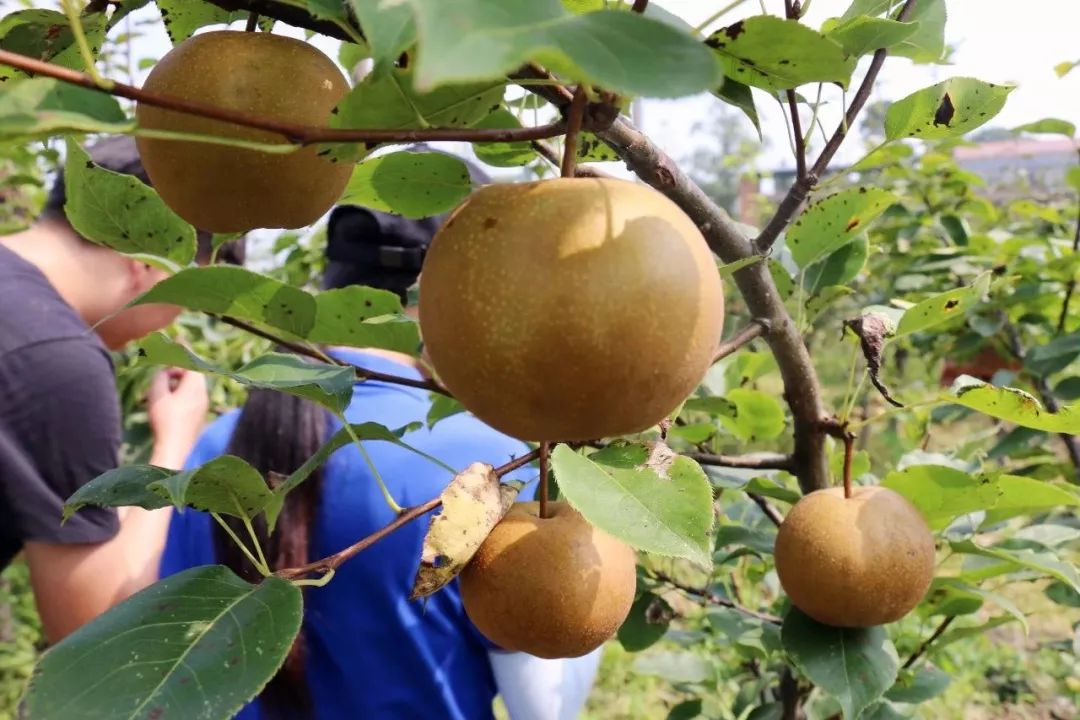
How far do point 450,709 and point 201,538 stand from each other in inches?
23.2

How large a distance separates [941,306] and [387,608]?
1039 millimetres

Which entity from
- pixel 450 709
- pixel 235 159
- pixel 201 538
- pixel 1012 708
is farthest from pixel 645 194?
pixel 1012 708

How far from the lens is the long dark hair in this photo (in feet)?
4.54

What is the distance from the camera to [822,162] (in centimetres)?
75

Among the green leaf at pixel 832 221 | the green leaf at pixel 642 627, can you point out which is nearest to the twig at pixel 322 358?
the green leaf at pixel 832 221

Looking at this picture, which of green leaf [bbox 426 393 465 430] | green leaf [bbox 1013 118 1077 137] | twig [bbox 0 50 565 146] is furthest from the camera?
green leaf [bbox 1013 118 1077 137]

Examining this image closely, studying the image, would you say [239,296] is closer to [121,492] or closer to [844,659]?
[121,492]

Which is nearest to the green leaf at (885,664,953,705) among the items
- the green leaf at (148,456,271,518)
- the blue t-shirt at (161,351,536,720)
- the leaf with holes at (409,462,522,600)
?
the blue t-shirt at (161,351,536,720)

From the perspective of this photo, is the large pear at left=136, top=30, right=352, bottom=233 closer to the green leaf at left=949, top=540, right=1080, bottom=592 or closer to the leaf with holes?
the leaf with holes

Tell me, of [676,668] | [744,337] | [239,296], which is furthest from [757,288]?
[676,668]

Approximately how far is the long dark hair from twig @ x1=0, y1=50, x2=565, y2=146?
3.33 feet

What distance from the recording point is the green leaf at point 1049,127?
1.77 m

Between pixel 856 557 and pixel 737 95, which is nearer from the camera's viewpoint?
pixel 737 95

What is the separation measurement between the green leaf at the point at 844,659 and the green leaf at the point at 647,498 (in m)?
0.43
